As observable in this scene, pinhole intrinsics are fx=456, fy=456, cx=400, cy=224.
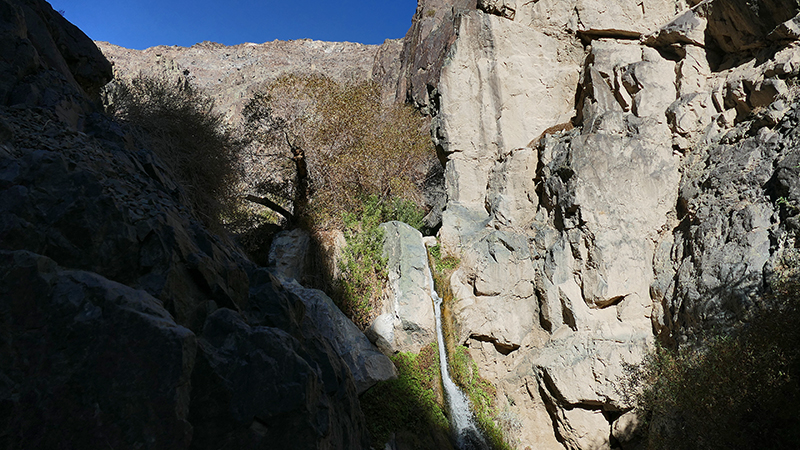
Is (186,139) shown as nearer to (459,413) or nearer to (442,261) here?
(442,261)

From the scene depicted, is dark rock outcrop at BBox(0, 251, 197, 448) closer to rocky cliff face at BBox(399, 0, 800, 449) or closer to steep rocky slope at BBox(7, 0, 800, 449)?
steep rocky slope at BBox(7, 0, 800, 449)

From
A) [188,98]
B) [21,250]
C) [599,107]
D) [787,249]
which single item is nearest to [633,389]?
[787,249]

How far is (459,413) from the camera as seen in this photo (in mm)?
10867

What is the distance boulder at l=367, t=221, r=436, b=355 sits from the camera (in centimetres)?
1132

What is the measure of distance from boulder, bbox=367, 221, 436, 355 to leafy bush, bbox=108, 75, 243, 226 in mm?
4424

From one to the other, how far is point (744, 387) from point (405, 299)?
7198mm

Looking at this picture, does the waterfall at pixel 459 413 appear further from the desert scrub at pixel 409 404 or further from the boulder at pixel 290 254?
the boulder at pixel 290 254

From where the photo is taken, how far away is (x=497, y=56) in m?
14.6

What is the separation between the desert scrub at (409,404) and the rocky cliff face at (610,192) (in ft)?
4.72

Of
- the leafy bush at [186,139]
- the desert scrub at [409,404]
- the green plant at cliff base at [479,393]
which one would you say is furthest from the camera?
the green plant at cliff base at [479,393]

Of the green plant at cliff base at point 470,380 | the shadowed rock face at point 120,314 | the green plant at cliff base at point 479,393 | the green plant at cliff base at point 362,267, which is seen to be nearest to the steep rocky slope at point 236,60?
the green plant at cliff base at point 362,267

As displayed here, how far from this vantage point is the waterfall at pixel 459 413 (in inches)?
410

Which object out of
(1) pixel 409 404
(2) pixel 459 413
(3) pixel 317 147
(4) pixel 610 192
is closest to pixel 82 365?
(1) pixel 409 404

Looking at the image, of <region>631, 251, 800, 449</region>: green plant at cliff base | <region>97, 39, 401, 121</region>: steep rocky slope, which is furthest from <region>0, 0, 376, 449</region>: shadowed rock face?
<region>97, 39, 401, 121</region>: steep rocky slope
